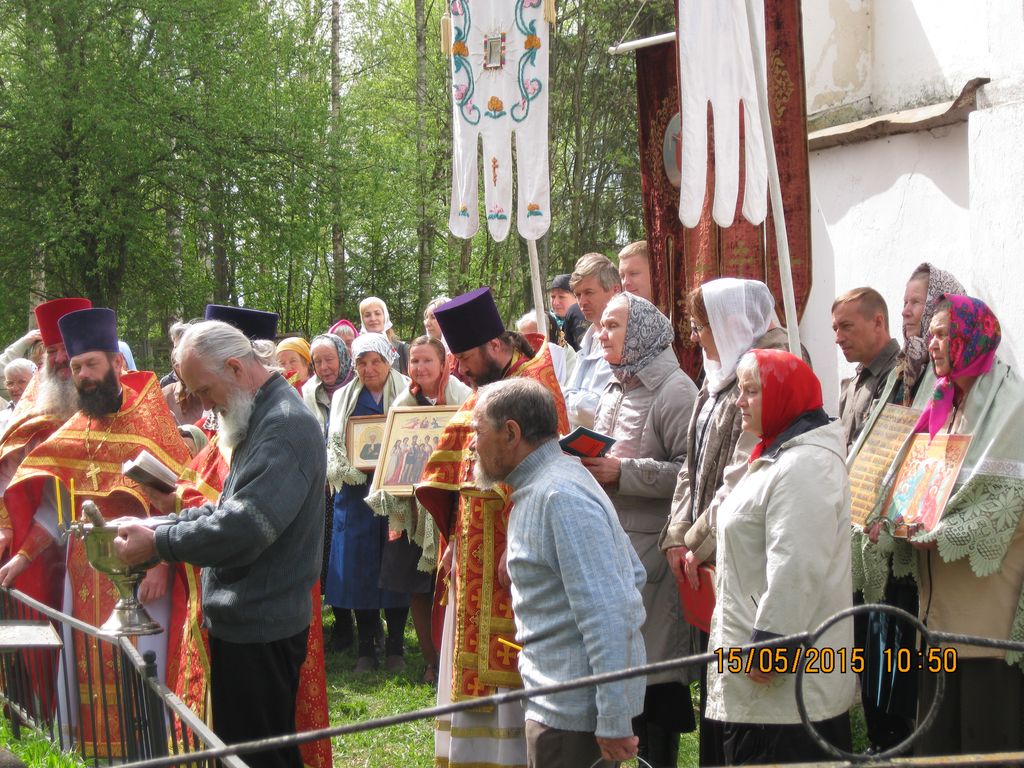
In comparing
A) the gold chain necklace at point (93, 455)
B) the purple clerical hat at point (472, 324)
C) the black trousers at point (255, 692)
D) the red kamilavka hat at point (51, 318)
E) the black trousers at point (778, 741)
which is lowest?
the black trousers at point (778, 741)

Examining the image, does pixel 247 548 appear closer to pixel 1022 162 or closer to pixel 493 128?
pixel 493 128

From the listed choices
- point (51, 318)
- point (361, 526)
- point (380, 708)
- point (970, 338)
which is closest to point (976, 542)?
point (970, 338)

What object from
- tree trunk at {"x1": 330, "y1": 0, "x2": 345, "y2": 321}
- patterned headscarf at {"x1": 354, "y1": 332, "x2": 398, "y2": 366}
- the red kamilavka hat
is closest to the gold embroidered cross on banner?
the red kamilavka hat

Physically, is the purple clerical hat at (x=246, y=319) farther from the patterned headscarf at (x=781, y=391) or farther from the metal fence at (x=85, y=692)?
the patterned headscarf at (x=781, y=391)

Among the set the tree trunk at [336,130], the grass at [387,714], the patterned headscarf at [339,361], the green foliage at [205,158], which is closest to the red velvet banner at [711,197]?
the patterned headscarf at [339,361]

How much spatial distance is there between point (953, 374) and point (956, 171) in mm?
3070

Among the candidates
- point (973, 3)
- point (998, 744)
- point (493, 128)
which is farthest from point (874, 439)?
point (973, 3)

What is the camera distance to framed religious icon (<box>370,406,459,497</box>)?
588 centimetres

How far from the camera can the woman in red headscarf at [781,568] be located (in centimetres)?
320

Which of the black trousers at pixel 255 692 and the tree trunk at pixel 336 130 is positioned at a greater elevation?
the tree trunk at pixel 336 130

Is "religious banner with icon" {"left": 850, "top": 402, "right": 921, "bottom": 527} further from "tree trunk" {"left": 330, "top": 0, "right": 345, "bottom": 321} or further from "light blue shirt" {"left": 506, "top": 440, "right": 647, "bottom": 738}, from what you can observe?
"tree trunk" {"left": 330, "top": 0, "right": 345, "bottom": 321}

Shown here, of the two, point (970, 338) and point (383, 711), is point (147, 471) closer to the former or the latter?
point (383, 711)

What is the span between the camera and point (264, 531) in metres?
3.38

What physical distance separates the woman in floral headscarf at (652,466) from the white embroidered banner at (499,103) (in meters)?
1.72
